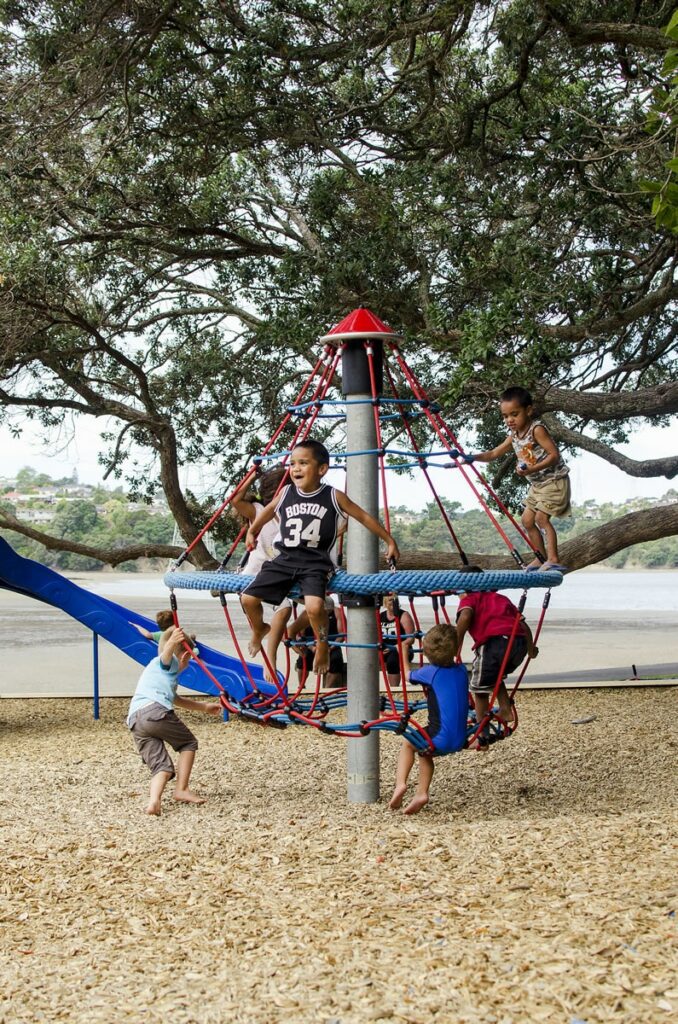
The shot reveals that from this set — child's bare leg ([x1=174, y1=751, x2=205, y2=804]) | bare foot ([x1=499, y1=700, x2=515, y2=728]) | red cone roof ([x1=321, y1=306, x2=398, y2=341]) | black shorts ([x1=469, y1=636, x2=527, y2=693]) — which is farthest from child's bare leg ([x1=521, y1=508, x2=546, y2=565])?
child's bare leg ([x1=174, y1=751, x2=205, y2=804])

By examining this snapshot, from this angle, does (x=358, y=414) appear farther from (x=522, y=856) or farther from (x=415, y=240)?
(x=415, y=240)

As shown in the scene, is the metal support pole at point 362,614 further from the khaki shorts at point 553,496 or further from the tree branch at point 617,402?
the tree branch at point 617,402

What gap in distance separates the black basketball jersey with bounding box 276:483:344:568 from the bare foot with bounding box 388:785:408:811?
1152 millimetres

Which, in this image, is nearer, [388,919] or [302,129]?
[388,919]

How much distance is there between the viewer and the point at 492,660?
17.2 feet

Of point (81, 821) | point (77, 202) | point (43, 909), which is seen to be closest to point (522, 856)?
point (43, 909)

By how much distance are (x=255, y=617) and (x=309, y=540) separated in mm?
590

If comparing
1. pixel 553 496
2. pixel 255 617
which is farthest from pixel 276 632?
pixel 553 496

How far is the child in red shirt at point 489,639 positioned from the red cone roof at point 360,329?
1355mm

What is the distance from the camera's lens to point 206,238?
1031cm

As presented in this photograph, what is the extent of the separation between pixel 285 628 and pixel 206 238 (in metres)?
5.77

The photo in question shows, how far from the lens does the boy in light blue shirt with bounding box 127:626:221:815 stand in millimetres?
5211

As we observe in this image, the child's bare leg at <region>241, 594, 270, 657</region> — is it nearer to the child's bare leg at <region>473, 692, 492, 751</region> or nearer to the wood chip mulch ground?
the wood chip mulch ground

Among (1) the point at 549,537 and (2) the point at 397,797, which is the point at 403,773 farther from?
(1) the point at 549,537
